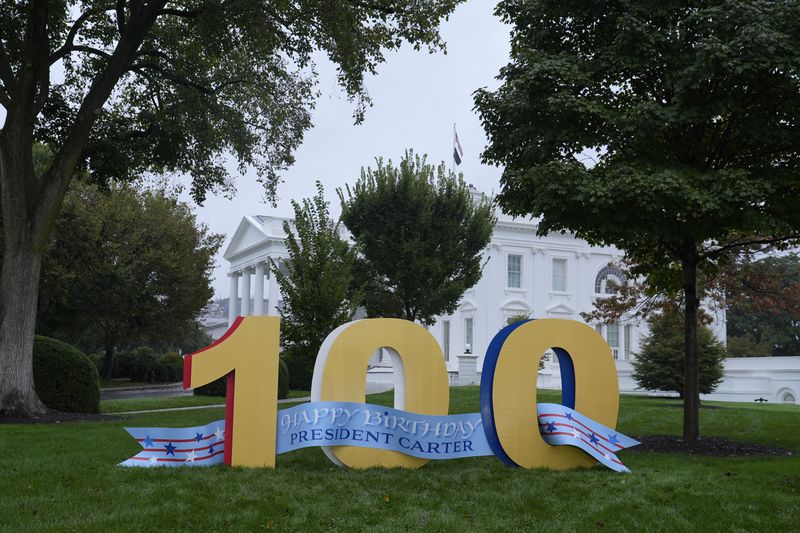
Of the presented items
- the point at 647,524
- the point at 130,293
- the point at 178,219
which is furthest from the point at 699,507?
the point at 178,219

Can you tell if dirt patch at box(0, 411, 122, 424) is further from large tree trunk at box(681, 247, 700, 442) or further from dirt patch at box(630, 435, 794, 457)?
large tree trunk at box(681, 247, 700, 442)

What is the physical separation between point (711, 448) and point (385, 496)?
21.8 ft

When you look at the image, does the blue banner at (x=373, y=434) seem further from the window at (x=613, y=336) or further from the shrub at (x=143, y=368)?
the window at (x=613, y=336)

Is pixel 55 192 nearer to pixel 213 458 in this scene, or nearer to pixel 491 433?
pixel 213 458

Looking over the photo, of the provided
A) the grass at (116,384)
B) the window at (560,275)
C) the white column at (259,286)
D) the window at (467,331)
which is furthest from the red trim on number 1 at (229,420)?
the window at (560,275)

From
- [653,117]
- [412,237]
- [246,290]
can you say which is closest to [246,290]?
[246,290]

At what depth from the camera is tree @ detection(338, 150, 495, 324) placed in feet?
98.3

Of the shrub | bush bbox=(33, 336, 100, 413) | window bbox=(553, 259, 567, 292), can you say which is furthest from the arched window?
bush bbox=(33, 336, 100, 413)

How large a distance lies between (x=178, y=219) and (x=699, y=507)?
3550 centimetres

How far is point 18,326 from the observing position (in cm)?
1442

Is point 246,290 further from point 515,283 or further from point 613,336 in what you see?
point 613,336

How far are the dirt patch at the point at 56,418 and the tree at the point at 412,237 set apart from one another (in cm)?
1544

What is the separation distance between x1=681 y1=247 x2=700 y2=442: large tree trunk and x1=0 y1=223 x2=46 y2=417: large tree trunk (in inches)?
468

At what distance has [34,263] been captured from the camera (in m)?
14.8
